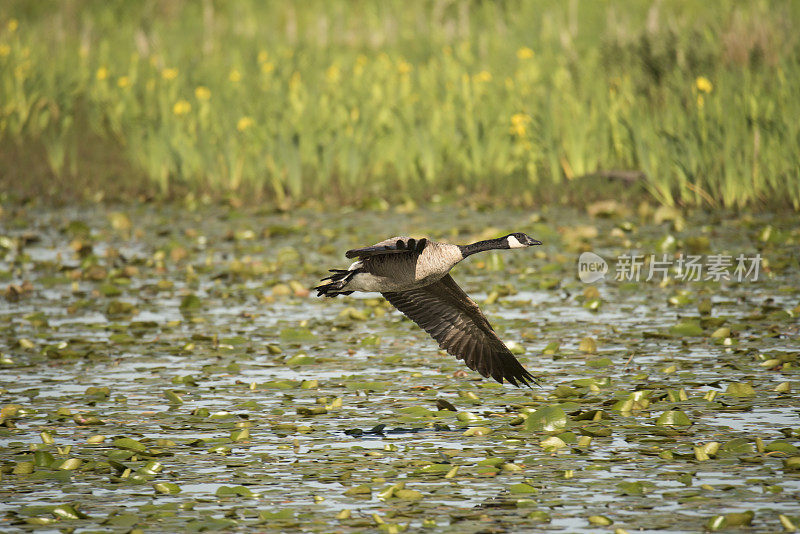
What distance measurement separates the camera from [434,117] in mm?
14648

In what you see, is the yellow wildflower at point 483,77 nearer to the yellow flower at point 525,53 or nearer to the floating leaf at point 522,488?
the yellow flower at point 525,53

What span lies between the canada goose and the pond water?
0.29 m

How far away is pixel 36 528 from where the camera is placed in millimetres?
4895

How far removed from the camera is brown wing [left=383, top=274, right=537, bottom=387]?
6.73 metres

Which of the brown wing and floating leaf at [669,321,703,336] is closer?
the brown wing

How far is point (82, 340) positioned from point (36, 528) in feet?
12.3

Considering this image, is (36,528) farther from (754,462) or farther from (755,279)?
(755,279)

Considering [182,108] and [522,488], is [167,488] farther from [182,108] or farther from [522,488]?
[182,108]

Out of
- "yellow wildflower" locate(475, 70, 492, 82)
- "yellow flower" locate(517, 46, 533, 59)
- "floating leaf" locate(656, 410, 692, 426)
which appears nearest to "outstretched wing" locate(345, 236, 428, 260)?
"floating leaf" locate(656, 410, 692, 426)

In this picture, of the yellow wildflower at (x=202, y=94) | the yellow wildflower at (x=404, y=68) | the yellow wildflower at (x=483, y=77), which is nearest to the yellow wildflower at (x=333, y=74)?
the yellow wildflower at (x=404, y=68)

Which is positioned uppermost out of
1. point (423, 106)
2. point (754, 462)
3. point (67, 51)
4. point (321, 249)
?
point (67, 51)

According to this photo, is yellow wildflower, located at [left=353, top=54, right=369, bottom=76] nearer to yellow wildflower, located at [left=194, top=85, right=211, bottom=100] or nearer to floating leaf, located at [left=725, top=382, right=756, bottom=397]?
yellow wildflower, located at [left=194, top=85, right=211, bottom=100]

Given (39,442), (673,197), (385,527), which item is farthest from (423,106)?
(385,527)

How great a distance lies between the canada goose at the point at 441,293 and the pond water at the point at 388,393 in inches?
11.6
